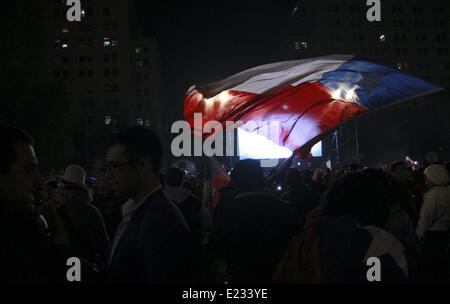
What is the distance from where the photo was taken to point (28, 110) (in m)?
35.0

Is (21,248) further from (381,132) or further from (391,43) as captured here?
(391,43)

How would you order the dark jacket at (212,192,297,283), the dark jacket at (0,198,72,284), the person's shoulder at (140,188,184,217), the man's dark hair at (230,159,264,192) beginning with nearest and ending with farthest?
1. the dark jacket at (0,198,72,284)
2. the person's shoulder at (140,188,184,217)
3. the dark jacket at (212,192,297,283)
4. the man's dark hair at (230,159,264,192)

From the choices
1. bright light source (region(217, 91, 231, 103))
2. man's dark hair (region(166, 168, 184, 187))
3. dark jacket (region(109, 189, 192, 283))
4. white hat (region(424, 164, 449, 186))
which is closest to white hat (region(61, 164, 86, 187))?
man's dark hair (region(166, 168, 184, 187))

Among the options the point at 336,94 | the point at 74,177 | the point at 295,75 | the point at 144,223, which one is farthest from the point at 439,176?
the point at 74,177

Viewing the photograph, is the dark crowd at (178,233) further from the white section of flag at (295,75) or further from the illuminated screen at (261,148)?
the illuminated screen at (261,148)

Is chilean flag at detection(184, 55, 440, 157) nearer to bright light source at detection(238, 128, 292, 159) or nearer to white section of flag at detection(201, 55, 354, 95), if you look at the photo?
white section of flag at detection(201, 55, 354, 95)

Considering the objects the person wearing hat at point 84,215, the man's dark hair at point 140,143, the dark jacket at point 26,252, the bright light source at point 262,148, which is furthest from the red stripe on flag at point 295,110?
the dark jacket at point 26,252

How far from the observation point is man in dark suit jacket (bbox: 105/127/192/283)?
2082mm

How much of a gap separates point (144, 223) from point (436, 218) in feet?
15.3

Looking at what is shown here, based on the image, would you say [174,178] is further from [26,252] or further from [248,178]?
[26,252]

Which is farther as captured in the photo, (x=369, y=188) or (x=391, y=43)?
(x=391, y=43)

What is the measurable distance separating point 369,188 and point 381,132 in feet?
189

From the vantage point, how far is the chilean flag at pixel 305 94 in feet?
17.4

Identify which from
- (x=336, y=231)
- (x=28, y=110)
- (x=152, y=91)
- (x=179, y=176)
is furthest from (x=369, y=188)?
Answer: (x=152, y=91)
